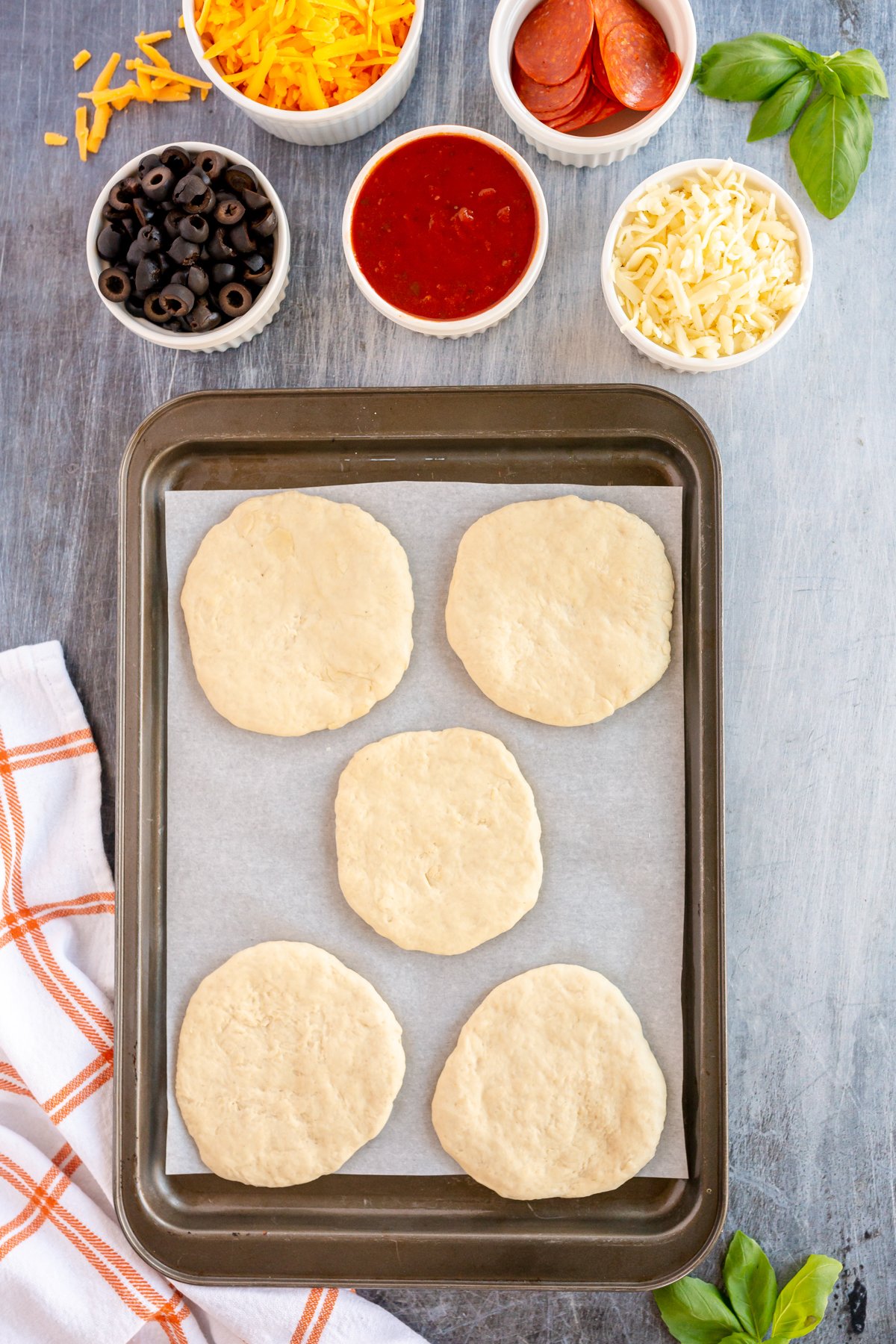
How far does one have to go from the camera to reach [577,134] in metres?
1.93

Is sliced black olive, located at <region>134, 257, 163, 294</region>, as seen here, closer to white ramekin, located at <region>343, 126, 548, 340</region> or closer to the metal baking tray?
the metal baking tray

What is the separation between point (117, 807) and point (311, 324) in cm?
105

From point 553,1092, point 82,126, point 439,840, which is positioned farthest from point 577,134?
point 553,1092

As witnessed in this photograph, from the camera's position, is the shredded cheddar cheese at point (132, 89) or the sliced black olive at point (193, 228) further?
the shredded cheddar cheese at point (132, 89)

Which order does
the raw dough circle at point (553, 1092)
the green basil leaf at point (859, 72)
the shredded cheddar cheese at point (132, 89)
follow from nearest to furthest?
the raw dough circle at point (553, 1092) → the green basil leaf at point (859, 72) → the shredded cheddar cheese at point (132, 89)

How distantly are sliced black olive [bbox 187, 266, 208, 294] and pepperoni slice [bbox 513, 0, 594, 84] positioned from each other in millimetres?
721

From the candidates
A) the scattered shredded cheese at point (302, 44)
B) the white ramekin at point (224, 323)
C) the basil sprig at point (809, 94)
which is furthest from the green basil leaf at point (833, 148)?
the white ramekin at point (224, 323)

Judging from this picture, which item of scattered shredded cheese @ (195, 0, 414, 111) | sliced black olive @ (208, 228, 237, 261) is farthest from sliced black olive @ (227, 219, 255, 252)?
scattered shredded cheese @ (195, 0, 414, 111)

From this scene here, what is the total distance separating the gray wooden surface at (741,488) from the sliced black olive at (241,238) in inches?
7.7

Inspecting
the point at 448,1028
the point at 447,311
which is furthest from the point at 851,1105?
the point at 447,311

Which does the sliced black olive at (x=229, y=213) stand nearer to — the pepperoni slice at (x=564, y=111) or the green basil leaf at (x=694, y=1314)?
the pepperoni slice at (x=564, y=111)

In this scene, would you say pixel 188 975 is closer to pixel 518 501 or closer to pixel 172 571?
pixel 172 571

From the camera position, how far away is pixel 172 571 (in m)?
1.94

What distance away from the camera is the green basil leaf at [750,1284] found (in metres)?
1.89
